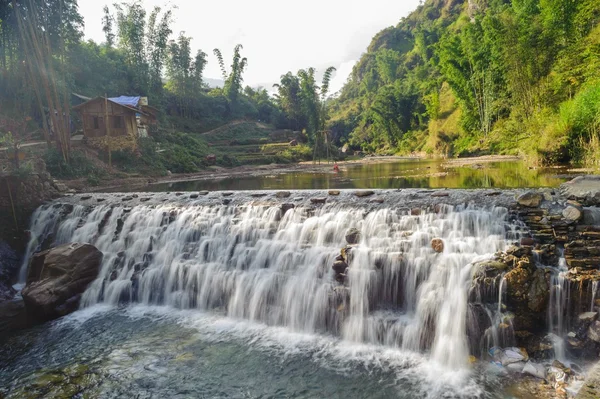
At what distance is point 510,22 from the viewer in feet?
87.0

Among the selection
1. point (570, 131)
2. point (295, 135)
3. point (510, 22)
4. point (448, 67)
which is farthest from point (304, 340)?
point (295, 135)

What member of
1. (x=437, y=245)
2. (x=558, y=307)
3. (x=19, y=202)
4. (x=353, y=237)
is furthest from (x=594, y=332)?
(x=19, y=202)

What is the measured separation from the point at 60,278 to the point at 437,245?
980 centimetres

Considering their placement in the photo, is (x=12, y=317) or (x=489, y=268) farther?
(x=12, y=317)

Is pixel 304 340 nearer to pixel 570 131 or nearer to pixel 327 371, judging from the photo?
pixel 327 371

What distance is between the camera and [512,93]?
2934cm

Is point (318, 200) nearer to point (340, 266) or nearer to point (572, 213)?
point (340, 266)

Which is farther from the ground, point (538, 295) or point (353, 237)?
point (353, 237)

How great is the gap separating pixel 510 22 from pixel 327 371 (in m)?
30.2

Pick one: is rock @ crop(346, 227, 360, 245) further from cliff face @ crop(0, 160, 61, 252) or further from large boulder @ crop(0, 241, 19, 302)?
cliff face @ crop(0, 160, 61, 252)

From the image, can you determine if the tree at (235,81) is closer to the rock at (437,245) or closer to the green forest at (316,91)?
the green forest at (316,91)

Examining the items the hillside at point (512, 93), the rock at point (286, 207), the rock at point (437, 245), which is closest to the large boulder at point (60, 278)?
the rock at point (286, 207)

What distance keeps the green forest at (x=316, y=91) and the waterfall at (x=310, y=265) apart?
346 inches

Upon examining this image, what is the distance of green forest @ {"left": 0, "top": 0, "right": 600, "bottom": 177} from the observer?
21.1 m
